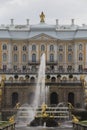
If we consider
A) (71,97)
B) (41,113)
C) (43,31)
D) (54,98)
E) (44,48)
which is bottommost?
(41,113)

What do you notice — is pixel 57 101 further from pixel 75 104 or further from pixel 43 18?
pixel 43 18

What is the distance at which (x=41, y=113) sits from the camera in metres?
57.3

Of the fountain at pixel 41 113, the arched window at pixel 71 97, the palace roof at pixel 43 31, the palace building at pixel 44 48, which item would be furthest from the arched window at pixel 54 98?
the palace roof at pixel 43 31

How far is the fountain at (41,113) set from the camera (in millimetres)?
53625

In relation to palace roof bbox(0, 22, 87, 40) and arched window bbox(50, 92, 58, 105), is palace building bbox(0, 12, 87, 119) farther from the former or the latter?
arched window bbox(50, 92, 58, 105)

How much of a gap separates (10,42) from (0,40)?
2.22 m

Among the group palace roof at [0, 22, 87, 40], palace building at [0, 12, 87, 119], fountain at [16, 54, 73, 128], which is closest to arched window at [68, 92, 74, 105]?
fountain at [16, 54, 73, 128]

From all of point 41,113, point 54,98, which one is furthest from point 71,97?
point 41,113

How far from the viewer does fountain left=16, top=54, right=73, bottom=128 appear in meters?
53.6

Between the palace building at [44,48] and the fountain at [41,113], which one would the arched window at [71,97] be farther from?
the palace building at [44,48]

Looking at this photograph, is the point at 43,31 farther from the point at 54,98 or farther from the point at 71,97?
the point at 71,97

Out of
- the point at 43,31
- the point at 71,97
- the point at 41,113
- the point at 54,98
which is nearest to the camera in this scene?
the point at 41,113

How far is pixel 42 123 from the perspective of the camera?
5347 cm

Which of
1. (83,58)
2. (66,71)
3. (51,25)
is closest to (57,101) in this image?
(66,71)
